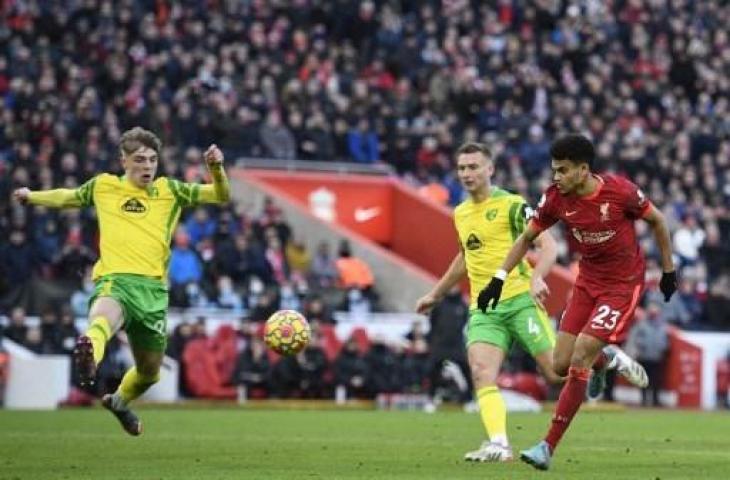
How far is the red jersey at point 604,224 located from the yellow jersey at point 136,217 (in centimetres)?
303

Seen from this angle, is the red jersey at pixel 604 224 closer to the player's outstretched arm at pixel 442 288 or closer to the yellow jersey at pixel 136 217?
the player's outstretched arm at pixel 442 288

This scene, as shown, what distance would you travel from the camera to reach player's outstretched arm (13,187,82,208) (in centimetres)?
1456

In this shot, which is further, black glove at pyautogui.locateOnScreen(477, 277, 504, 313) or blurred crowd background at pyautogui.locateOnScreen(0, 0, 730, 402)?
blurred crowd background at pyautogui.locateOnScreen(0, 0, 730, 402)

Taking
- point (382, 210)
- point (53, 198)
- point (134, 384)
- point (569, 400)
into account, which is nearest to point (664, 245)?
point (569, 400)

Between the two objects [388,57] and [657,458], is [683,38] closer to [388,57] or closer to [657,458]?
[388,57]

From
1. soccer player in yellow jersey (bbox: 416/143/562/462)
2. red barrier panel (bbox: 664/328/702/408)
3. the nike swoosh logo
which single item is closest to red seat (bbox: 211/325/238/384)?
the nike swoosh logo

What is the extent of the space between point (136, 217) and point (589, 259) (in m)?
3.76

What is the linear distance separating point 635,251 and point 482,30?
2766 cm

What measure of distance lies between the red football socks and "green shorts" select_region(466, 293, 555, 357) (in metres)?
1.79

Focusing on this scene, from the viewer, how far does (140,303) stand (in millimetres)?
14602

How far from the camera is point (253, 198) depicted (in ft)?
111

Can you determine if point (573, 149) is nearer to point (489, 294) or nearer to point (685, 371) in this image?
point (489, 294)

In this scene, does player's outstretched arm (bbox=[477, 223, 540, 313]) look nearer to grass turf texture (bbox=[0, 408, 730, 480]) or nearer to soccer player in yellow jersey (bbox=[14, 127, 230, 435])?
grass turf texture (bbox=[0, 408, 730, 480])

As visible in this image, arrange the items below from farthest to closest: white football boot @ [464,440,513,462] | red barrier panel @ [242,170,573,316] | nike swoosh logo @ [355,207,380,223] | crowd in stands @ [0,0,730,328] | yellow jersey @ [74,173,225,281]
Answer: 1. nike swoosh logo @ [355,207,380,223]
2. red barrier panel @ [242,170,573,316]
3. crowd in stands @ [0,0,730,328]
4. yellow jersey @ [74,173,225,281]
5. white football boot @ [464,440,513,462]
